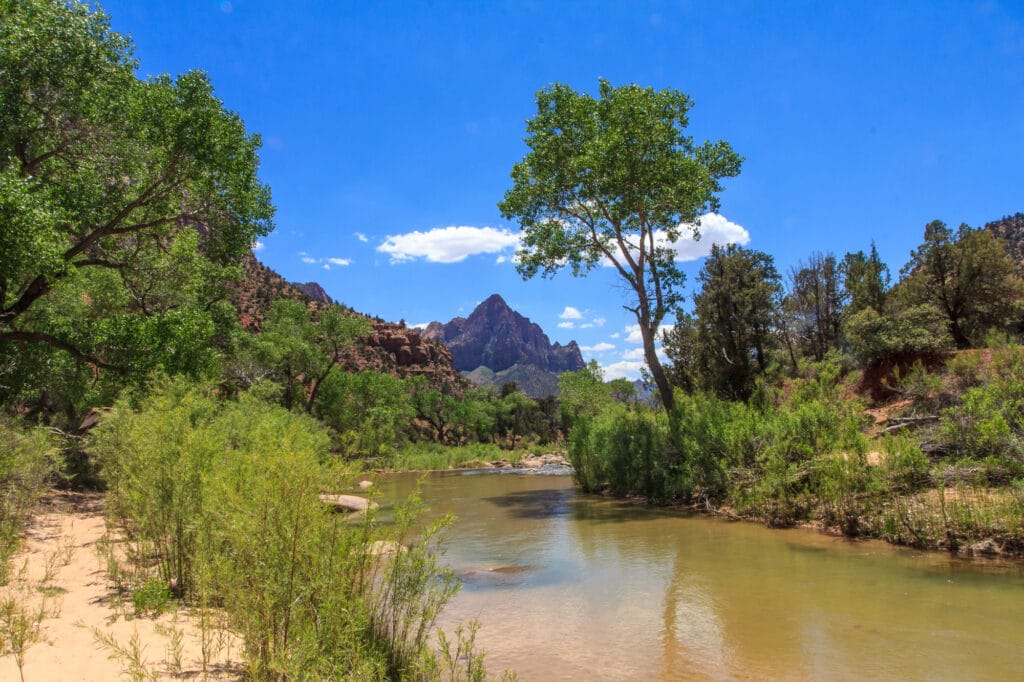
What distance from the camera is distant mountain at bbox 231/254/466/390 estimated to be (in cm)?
6709

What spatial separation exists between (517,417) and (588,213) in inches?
2564

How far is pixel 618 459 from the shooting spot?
20000 millimetres

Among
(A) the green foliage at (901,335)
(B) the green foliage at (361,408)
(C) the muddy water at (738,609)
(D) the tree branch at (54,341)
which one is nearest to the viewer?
(C) the muddy water at (738,609)

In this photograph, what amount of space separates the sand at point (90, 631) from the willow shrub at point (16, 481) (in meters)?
0.41

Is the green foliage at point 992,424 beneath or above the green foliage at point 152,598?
above

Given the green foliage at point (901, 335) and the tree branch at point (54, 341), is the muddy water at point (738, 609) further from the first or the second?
the green foliage at point (901, 335)

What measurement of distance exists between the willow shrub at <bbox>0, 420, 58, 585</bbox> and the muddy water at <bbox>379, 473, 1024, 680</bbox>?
20.6ft

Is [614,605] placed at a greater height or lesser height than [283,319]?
lesser

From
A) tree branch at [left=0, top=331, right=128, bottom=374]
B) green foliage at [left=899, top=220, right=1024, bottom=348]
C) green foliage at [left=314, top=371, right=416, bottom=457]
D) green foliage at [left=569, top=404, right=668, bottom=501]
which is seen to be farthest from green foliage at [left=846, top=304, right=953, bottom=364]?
green foliage at [left=314, top=371, right=416, bottom=457]

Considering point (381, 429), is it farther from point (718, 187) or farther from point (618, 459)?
point (718, 187)

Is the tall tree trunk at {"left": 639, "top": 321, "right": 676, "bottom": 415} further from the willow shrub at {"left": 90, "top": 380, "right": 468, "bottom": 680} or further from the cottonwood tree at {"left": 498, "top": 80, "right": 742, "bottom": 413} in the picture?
the willow shrub at {"left": 90, "top": 380, "right": 468, "bottom": 680}

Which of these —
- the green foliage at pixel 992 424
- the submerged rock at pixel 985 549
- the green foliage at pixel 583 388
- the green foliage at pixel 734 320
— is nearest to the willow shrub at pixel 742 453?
the green foliage at pixel 992 424

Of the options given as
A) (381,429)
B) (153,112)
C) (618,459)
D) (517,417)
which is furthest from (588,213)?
(517,417)

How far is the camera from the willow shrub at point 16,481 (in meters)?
7.66
